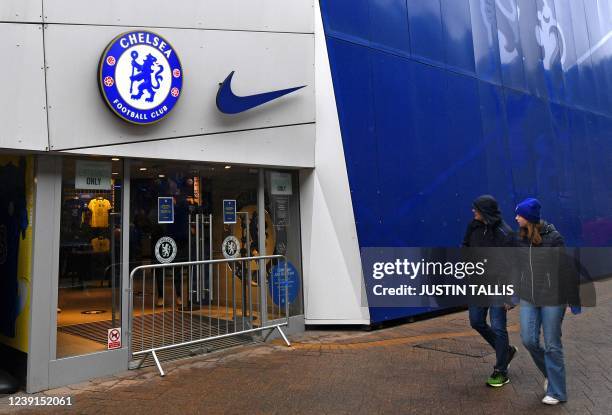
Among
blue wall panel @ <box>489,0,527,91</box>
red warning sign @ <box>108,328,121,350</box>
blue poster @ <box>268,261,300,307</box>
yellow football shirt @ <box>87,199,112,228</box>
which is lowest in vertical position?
red warning sign @ <box>108,328,121,350</box>

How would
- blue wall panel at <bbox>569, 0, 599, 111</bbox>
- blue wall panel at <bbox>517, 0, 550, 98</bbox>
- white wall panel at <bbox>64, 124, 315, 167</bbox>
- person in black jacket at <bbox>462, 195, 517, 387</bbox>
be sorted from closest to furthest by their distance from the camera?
person in black jacket at <bbox>462, 195, 517, 387</bbox> < white wall panel at <bbox>64, 124, 315, 167</bbox> < blue wall panel at <bbox>517, 0, 550, 98</bbox> < blue wall panel at <bbox>569, 0, 599, 111</bbox>

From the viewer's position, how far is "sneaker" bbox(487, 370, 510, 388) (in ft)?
17.6

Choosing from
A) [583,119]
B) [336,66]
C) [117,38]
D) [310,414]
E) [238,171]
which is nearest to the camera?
[310,414]

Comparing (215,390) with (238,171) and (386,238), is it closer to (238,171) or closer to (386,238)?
(238,171)

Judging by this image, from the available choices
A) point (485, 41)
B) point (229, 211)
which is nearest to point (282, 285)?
point (229, 211)

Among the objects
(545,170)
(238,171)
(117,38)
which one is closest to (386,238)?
(238,171)

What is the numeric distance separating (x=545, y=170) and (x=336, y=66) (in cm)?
735

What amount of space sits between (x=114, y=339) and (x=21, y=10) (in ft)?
12.0

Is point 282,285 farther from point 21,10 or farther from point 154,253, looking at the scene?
point 21,10

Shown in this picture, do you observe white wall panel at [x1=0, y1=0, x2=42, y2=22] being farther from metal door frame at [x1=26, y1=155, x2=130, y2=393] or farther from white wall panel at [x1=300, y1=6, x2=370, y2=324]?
white wall panel at [x1=300, y1=6, x2=370, y2=324]

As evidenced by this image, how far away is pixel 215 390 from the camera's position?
17.6 ft

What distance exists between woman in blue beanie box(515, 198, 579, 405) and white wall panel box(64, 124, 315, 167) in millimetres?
3767

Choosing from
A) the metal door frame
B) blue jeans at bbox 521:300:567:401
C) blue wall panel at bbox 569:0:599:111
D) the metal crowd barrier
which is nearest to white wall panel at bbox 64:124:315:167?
the metal door frame

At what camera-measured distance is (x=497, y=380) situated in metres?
5.36
